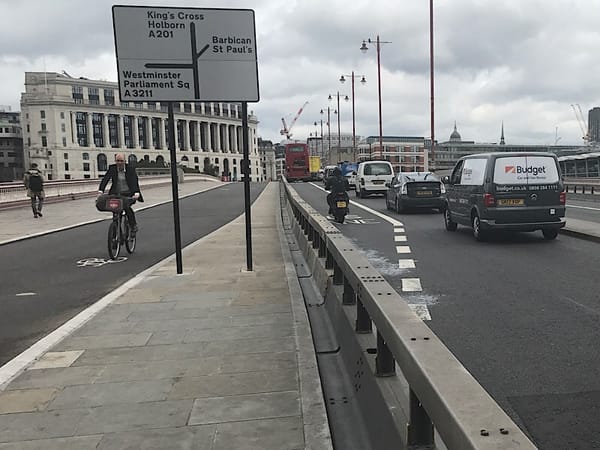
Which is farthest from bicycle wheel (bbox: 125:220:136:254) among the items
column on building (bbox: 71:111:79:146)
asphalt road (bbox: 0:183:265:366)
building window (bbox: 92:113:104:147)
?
building window (bbox: 92:113:104:147)

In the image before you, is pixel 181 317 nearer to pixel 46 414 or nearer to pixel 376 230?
pixel 46 414

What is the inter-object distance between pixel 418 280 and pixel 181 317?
12.2 ft

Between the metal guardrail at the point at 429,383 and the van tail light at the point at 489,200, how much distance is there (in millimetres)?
8693

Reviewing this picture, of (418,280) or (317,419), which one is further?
(418,280)

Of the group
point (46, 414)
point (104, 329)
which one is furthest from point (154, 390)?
point (104, 329)

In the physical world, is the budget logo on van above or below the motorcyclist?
above

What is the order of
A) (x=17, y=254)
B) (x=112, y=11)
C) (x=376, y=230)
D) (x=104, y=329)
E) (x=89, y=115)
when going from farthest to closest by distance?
(x=89, y=115), (x=376, y=230), (x=17, y=254), (x=112, y=11), (x=104, y=329)

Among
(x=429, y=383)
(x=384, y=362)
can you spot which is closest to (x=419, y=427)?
(x=429, y=383)

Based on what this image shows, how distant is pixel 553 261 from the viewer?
977cm

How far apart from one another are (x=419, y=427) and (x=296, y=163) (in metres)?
64.5

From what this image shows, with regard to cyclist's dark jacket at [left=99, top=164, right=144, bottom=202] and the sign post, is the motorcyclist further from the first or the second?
the sign post

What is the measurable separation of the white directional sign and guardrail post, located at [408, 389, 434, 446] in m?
6.53

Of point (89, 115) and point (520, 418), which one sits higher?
point (89, 115)

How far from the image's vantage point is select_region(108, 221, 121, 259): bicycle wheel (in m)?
10.5
